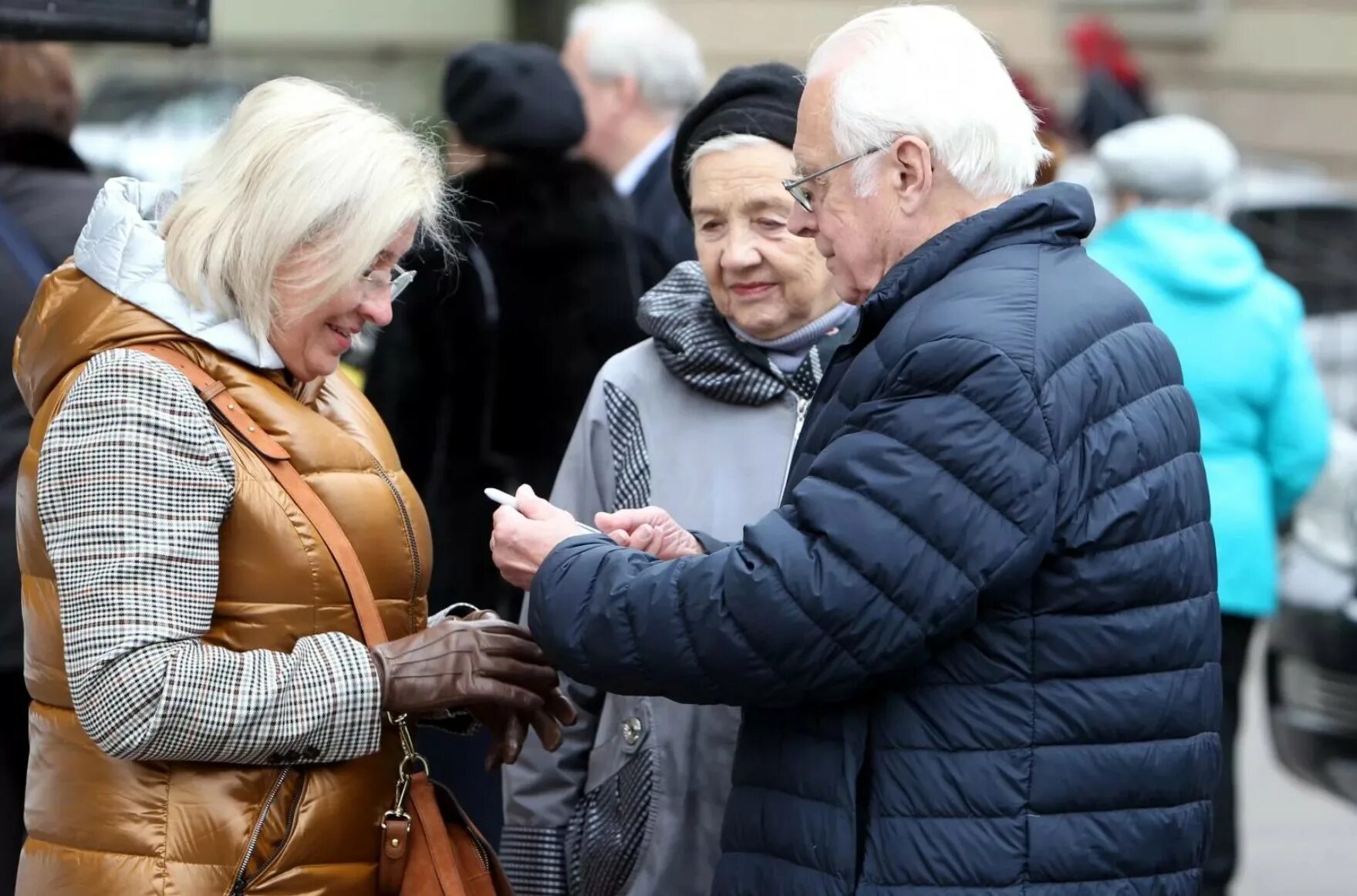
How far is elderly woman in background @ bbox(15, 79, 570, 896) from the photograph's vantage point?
2342mm

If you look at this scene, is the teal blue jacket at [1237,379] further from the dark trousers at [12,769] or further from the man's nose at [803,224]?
the dark trousers at [12,769]

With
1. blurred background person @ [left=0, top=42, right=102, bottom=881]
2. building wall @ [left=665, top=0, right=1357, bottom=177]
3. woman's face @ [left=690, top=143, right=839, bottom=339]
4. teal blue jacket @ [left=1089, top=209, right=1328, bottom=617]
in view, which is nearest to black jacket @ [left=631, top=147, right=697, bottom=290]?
teal blue jacket @ [left=1089, top=209, right=1328, bottom=617]

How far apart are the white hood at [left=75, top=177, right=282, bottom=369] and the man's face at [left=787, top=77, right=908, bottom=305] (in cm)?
75

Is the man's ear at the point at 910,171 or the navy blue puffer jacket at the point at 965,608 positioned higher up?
the man's ear at the point at 910,171

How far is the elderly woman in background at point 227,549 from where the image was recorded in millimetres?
2342

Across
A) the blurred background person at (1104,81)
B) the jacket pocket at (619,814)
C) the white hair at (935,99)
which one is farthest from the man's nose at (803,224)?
the blurred background person at (1104,81)

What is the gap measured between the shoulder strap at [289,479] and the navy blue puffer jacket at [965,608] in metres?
0.24

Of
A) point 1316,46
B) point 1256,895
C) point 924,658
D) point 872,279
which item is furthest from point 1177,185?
point 1316,46

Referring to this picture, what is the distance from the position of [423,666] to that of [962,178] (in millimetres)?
936

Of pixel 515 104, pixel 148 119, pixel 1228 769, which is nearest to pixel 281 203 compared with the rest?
pixel 515 104

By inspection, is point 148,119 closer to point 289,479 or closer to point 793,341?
point 793,341

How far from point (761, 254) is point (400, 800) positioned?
1.08 m

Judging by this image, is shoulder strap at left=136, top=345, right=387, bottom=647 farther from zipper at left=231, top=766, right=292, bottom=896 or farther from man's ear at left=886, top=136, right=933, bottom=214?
man's ear at left=886, top=136, right=933, bottom=214

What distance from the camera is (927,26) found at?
249 cm
